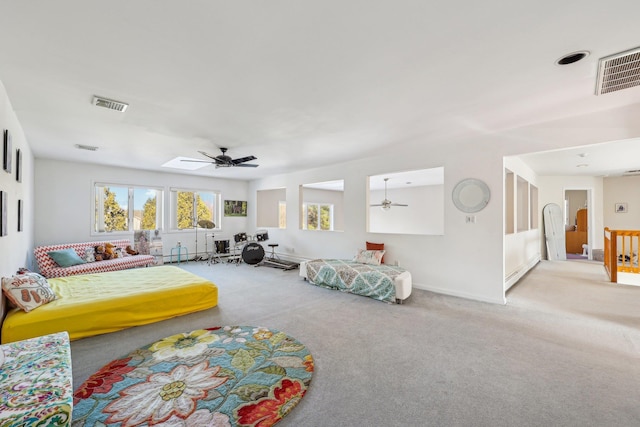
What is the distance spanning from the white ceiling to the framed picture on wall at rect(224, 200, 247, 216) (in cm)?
509

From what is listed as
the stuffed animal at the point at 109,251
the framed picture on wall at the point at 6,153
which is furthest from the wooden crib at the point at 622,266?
the stuffed animal at the point at 109,251

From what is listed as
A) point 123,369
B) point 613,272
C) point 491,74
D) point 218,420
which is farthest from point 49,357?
point 613,272

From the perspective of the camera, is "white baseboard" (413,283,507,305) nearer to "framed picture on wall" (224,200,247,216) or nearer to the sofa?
the sofa

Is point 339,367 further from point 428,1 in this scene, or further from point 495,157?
point 495,157

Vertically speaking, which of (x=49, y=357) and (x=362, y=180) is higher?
(x=362, y=180)

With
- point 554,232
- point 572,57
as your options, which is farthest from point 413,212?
point 572,57

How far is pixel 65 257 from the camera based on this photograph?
17.9 ft

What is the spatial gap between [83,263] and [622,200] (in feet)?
46.5

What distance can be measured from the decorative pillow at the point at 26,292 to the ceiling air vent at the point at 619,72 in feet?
19.6

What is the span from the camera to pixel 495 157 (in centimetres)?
422

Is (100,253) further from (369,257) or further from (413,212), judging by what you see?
(413,212)

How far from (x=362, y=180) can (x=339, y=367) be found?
4.26 m

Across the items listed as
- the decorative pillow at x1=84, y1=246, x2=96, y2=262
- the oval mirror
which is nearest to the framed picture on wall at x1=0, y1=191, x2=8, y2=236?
the decorative pillow at x1=84, y1=246, x2=96, y2=262

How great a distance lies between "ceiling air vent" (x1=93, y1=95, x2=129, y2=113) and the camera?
115 inches
